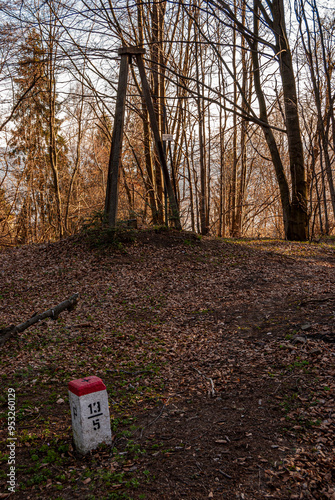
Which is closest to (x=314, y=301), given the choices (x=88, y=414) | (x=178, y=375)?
(x=178, y=375)

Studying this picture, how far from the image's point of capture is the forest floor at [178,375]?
7.13 ft

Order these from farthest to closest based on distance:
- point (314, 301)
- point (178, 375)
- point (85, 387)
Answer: point (314, 301)
point (178, 375)
point (85, 387)

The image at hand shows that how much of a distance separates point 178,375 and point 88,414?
53.3 inches

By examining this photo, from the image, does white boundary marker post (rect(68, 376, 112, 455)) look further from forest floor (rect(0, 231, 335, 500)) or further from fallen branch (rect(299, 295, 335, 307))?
fallen branch (rect(299, 295, 335, 307))

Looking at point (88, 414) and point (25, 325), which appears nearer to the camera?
point (88, 414)

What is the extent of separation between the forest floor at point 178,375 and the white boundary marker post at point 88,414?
0.09 metres

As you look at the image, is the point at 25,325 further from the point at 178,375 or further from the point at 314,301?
the point at 314,301

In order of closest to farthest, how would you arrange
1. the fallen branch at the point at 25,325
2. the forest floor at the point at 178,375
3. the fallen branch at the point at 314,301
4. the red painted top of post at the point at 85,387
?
1. the forest floor at the point at 178,375
2. the red painted top of post at the point at 85,387
3. the fallen branch at the point at 25,325
4. the fallen branch at the point at 314,301

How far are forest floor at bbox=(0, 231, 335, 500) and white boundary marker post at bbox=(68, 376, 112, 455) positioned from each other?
0.09 m

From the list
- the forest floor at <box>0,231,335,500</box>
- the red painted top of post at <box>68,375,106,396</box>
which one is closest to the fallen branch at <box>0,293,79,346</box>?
the forest floor at <box>0,231,335,500</box>

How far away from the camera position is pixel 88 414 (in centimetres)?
243

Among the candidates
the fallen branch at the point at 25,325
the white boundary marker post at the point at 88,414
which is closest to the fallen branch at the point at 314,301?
the fallen branch at the point at 25,325

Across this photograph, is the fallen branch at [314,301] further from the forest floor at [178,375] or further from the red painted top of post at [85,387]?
the red painted top of post at [85,387]

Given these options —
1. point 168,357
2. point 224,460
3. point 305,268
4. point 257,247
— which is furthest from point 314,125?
point 224,460
